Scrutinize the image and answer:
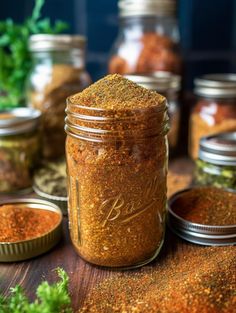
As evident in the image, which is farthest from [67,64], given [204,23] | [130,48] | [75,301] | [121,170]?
[75,301]

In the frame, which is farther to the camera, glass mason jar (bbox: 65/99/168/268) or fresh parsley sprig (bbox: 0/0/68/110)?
fresh parsley sprig (bbox: 0/0/68/110)

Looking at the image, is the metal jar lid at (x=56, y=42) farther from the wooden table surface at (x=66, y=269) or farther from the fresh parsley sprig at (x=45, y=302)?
the fresh parsley sprig at (x=45, y=302)

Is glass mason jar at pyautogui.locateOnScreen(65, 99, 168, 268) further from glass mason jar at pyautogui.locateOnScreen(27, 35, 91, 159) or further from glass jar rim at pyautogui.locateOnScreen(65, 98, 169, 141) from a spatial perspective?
glass mason jar at pyautogui.locateOnScreen(27, 35, 91, 159)

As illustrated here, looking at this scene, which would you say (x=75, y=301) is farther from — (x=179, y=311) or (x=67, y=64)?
(x=67, y=64)

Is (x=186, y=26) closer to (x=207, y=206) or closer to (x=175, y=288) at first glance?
(x=207, y=206)

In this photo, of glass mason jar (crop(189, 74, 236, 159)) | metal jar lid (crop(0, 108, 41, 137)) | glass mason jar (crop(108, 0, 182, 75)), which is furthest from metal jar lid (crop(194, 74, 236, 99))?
metal jar lid (crop(0, 108, 41, 137))
